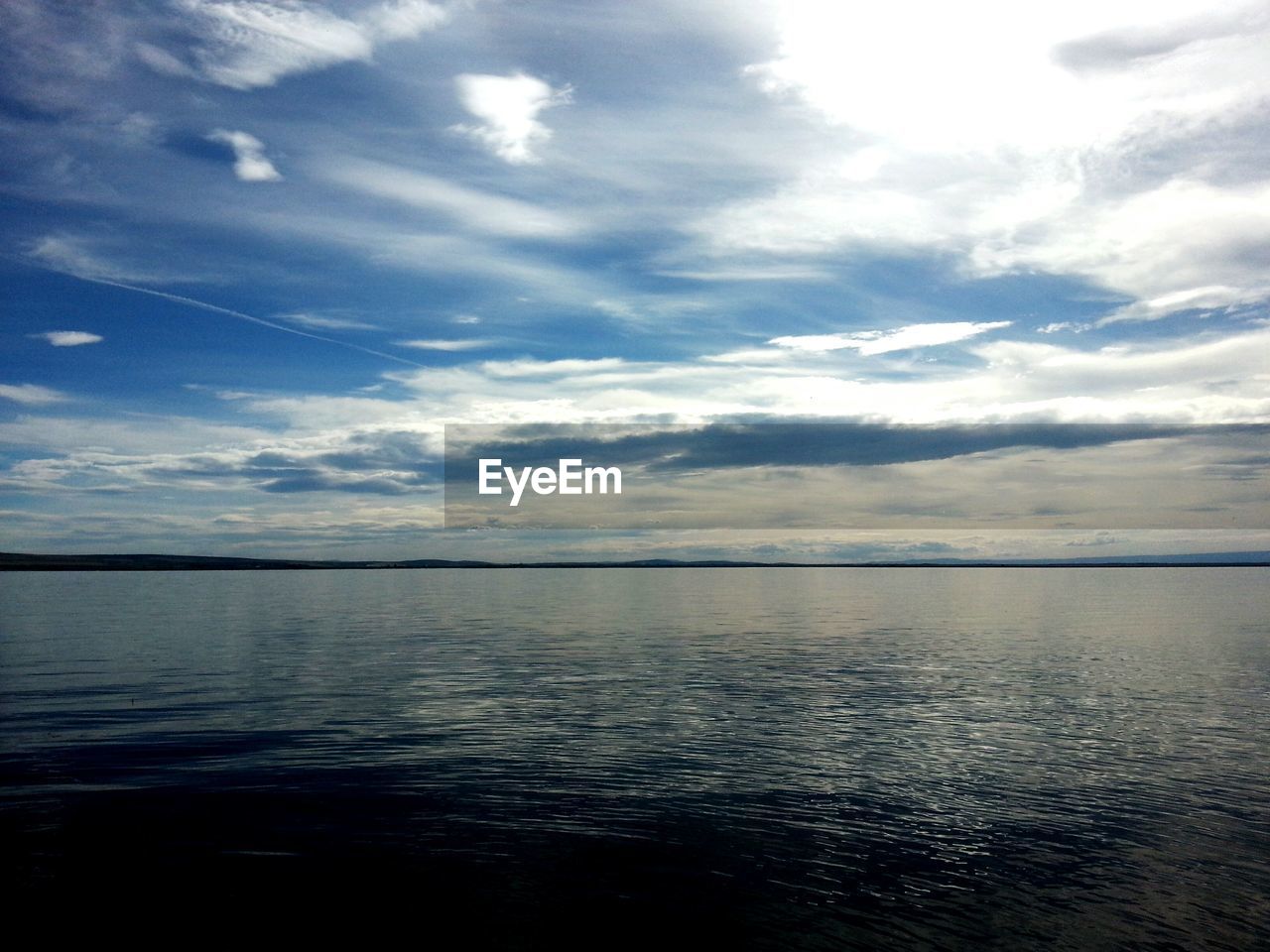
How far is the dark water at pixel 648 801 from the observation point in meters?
19.3

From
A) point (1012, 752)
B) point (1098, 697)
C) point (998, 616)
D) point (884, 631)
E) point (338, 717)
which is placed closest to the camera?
point (1012, 752)

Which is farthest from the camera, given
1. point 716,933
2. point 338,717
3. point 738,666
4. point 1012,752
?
point 738,666

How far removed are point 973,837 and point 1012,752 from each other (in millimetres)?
11362

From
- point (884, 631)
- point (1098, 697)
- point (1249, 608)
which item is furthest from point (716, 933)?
point (1249, 608)

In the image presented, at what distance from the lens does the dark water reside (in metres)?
19.3

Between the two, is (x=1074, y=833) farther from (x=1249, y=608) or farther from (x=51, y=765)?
(x=1249, y=608)

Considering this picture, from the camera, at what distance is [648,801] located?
26797mm

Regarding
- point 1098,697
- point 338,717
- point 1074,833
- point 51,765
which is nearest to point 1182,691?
point 1098,697

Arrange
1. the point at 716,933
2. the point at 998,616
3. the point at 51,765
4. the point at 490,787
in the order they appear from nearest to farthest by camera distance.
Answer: the point at 716,933 → the point at 490,787 → the point at 51,765 → the point at 998,616

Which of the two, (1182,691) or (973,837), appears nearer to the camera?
(973,837)

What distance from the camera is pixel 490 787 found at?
28234 mm

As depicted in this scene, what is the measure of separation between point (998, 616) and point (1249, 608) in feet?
150

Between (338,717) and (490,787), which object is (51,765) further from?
(490,787)

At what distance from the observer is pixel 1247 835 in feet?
79.7
